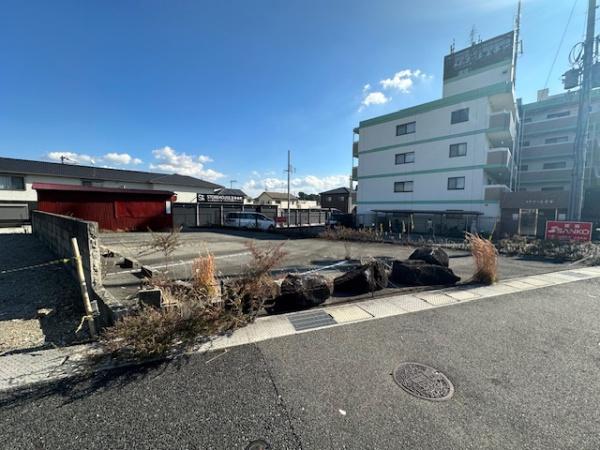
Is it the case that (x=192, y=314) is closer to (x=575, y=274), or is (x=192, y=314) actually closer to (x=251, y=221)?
(x=575, y=274)

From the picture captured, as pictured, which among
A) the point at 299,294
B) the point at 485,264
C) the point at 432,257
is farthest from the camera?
the point at 432,257

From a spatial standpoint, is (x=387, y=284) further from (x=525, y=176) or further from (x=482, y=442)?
(x=525, y=176)

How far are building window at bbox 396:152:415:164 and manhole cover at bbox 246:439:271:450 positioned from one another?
2365 centimetres

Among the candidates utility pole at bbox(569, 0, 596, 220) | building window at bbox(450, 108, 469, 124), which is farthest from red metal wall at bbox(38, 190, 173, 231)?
utility pole at bbox(569, 0, 596, 220)

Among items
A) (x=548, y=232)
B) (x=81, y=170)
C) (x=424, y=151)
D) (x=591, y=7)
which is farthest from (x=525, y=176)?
(x=81, y=170)

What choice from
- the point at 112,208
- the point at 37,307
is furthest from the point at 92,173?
the point at 37,307

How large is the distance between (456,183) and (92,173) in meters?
34.4

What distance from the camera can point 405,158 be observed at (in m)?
22.5

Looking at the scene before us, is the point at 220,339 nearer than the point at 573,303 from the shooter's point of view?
Yes

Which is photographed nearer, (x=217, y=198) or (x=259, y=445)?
(x=259, y=445)

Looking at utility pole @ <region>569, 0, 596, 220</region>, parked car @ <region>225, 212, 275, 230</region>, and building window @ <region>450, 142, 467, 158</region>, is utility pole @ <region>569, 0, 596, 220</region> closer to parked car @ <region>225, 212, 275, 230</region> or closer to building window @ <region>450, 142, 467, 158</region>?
building window @ <region>450, 142, 467, 158</region>

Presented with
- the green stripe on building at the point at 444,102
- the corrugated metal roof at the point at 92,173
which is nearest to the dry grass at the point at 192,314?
the green stripe on building at the point at 444,102

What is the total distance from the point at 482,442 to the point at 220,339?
2.77 meters

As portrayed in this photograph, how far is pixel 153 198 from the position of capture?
16156 mm
